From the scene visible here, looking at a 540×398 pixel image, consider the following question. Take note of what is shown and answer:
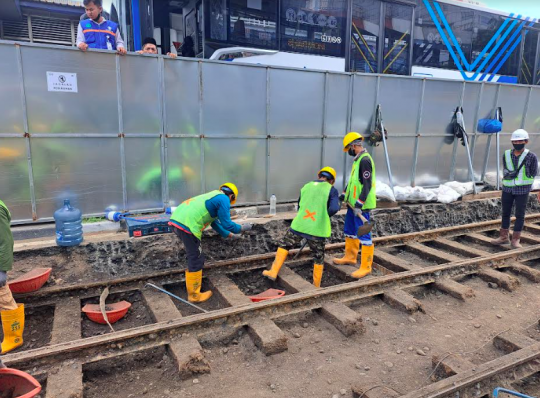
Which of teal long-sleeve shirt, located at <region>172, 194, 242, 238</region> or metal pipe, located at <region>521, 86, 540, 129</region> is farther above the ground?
metal pipe, located at <region>521, 86, 540, 129</region>

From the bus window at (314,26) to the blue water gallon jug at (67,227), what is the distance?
532cm

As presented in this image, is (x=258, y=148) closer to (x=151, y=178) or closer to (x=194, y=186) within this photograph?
(x=194, y=186)

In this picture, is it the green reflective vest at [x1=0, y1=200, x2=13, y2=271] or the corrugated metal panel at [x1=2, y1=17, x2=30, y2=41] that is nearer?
the green reflective vest at [x1=0, y1=200, x2=13, y2=271]

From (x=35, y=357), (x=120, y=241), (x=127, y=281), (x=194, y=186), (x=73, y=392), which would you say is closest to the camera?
(x=73, y=392)

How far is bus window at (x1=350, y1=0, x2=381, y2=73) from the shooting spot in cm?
872

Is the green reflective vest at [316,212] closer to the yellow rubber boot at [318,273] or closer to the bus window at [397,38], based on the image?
the yellow rubber boot at [318,273]

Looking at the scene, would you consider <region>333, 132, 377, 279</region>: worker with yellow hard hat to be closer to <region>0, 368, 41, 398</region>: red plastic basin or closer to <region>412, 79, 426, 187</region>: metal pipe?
<region>412, 79, 426, 187</region>: metal pipe

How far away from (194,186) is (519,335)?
5055mm

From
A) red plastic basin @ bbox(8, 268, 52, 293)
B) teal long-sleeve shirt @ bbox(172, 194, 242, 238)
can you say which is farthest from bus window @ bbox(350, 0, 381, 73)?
red plastic basin @ bbox(8, 268, 52, 293)

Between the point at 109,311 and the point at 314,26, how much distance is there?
6.96m

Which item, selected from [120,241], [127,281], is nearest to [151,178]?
[120,241]

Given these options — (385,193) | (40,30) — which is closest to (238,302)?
(385,193)

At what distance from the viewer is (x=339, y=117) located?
7902mm

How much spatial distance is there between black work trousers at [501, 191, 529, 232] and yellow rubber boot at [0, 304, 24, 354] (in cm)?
783
